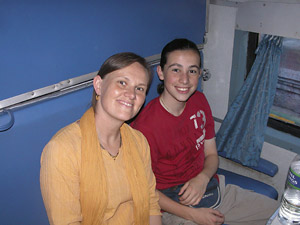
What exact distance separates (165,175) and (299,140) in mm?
1411

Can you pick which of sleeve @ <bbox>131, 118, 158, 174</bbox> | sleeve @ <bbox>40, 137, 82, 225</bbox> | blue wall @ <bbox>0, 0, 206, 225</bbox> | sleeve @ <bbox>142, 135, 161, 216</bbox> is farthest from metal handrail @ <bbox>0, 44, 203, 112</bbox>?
sleeve @ <bbox>142, 135, 161, 216</bbox>

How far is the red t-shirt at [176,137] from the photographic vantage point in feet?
6.20

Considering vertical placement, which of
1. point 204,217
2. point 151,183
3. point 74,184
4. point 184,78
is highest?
point 184,78

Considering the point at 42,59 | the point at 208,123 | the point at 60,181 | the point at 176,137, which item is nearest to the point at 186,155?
the point at 176,137

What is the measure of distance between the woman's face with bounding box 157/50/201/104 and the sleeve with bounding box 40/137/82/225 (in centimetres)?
80

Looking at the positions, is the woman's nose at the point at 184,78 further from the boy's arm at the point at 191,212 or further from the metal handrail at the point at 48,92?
the boy's arm at the point at 191,212

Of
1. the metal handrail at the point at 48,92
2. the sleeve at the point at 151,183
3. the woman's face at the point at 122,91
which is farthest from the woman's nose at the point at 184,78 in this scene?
the metal handrail at the point at 48,92

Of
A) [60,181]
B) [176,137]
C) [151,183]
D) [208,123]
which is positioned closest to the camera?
[60,181]

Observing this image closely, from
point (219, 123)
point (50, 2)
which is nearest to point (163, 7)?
point (50, 2)

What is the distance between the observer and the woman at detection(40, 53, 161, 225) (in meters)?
1.38

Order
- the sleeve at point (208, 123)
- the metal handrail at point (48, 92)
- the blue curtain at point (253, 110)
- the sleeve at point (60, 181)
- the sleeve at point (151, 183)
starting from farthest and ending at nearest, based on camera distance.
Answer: the blue curtain at point (253, 110) < the sleeve at point (208, 123) < the sleeve at point (151, 183) < the metal handrail at point (48, 92) < the sleeve at point (60, 181)

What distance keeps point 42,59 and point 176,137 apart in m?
0.98

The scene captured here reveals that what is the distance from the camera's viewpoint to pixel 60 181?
4.45ft

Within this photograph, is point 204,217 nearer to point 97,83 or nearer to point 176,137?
point 176,137
